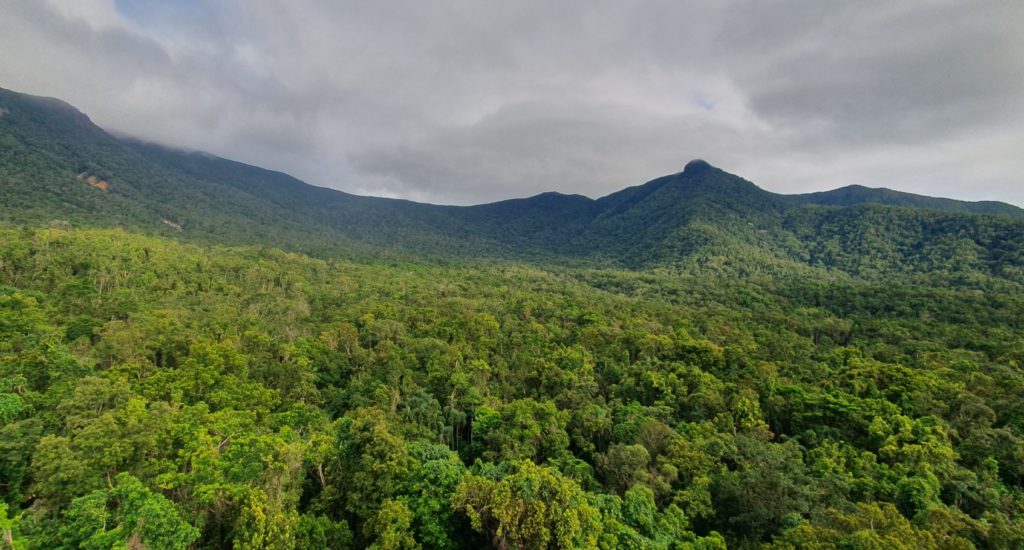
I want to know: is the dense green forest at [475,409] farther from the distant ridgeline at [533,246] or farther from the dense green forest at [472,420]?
the distant ridgeline at [533,246]

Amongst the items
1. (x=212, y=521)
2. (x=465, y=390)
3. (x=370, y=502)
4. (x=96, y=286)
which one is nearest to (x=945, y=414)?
(x=465, y=390)

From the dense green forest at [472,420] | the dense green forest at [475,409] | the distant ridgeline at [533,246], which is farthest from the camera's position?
the distant ridgeline at [533,246]

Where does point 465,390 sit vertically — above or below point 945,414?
below

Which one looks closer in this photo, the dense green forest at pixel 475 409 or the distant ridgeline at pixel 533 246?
the dense green forest at pixel 475 409

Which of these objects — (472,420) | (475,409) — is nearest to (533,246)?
(472,420)

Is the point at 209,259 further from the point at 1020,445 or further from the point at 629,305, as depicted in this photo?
the point at 1020,445

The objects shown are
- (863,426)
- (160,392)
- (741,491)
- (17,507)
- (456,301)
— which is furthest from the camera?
(456,301)

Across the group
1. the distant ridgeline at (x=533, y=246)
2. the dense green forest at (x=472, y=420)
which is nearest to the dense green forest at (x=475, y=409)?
the dense green forest at (x=472, y=420)
